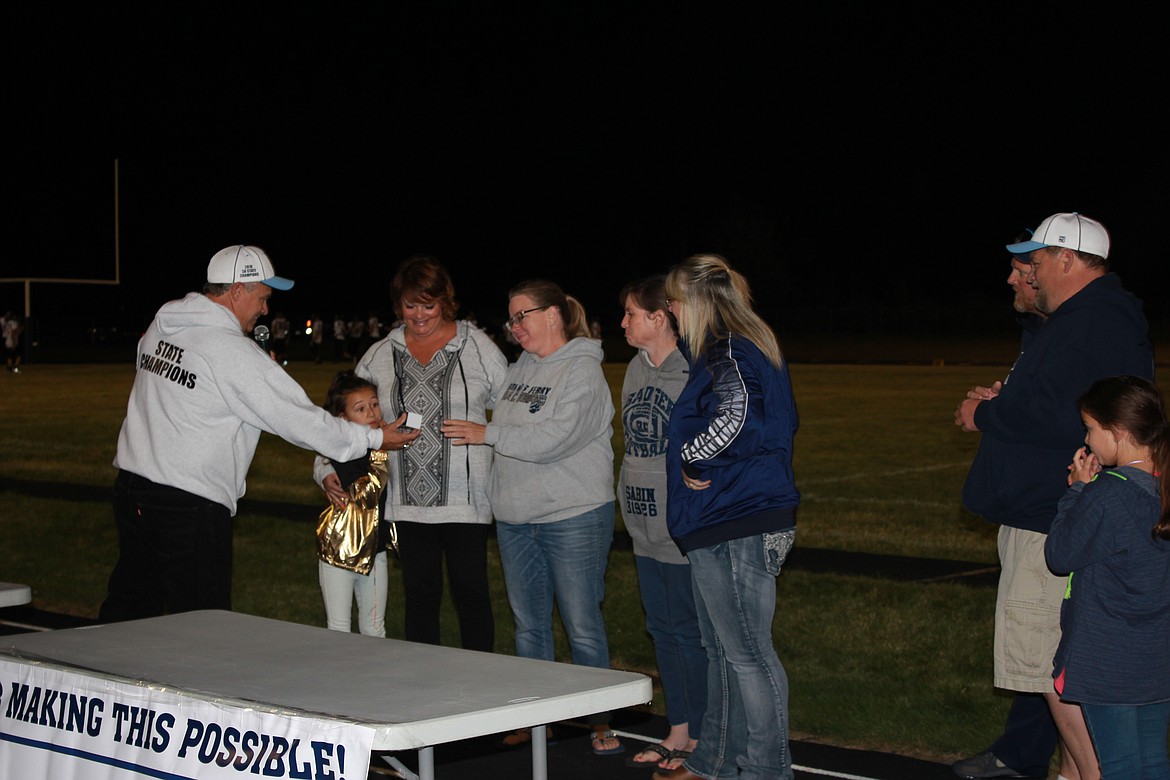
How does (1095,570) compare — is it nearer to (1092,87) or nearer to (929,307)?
(929,307)

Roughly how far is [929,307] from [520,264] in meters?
27.0

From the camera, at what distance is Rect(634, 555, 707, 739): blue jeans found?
5.28 m

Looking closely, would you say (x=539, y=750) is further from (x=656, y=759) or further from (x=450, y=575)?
(x=450, y=575)

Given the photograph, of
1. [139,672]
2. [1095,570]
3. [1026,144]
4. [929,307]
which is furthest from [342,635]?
[1026,144]

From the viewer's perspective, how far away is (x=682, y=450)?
4621 mm

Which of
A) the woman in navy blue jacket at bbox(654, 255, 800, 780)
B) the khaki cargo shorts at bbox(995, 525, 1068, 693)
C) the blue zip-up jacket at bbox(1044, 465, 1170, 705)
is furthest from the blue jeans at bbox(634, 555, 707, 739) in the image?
the blue zip-up jacket at bbox(1044, 465, 1170, 705)

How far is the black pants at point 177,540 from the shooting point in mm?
4953

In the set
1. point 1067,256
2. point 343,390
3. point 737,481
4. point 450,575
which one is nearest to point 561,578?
point 450,575

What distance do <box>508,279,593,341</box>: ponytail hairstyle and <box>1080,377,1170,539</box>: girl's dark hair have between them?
2.18 m

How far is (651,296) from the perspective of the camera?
520 centimetres

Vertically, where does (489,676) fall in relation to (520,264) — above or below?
below

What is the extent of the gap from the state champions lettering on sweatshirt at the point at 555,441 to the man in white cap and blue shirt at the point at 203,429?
0.65 metres

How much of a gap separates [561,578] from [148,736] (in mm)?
2232

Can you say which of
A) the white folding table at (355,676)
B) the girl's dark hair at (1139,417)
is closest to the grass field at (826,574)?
the girl's dark hair at (1139,417)
